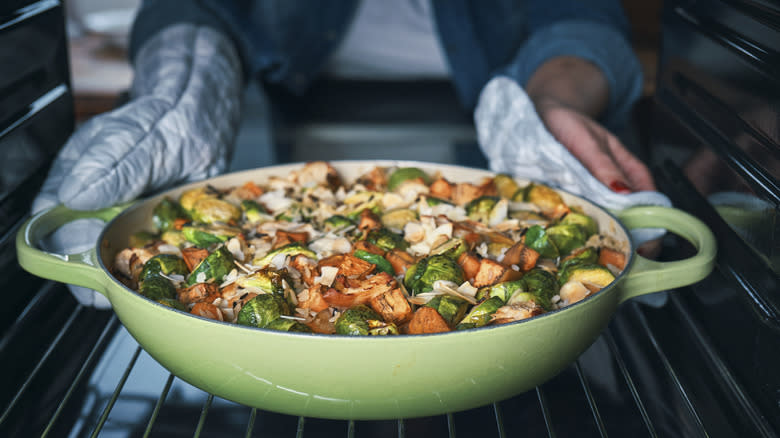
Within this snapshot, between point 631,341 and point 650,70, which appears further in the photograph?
point 650,70

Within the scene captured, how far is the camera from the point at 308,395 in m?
0.62

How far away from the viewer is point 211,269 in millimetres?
794

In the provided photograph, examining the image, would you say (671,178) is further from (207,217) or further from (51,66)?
(51,66)

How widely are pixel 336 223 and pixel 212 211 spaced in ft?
0.60

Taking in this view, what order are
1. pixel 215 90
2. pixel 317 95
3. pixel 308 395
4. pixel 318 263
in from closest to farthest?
pixel 308 395 → pixel 318 263 → pixel 215 90 → pixel 317 95

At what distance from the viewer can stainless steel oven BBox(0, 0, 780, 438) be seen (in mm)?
675

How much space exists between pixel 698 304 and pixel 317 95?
4.33ft

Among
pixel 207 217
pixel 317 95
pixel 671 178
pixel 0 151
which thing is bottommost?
pixel 317 95

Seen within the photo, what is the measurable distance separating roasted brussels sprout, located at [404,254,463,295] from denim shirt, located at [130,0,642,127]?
1021 millimetres

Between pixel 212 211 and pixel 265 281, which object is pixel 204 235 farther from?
pixel 265 281

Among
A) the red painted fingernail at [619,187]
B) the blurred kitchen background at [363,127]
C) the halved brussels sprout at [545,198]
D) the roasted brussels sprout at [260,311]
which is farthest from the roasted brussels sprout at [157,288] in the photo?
the blurred kitchen background at [363,127]

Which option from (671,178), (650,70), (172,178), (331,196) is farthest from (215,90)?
(650,70)

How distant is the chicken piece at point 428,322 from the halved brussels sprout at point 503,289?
91mm

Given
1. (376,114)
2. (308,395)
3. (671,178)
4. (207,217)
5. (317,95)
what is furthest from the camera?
(317,95)
